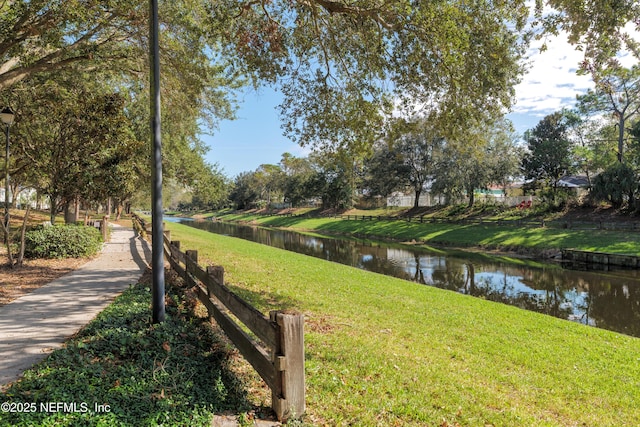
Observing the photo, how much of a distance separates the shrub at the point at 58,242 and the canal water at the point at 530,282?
42.7 feet

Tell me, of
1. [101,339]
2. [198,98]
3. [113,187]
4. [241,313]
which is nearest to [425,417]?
[241,313]

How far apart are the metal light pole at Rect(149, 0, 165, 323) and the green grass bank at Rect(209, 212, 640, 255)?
2529 cm

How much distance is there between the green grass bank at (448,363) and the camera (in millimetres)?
4062

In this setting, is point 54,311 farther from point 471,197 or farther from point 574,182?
point 574,182

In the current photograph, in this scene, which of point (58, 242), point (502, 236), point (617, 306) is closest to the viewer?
point (58, 242)

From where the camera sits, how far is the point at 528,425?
13.1ft

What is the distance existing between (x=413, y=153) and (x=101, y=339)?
1725 inches

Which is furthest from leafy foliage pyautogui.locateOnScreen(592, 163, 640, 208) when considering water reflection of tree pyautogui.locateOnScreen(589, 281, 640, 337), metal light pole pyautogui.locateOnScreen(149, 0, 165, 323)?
metal light pole pyautogui.locateOnScreen(149, 0, 165, 323)

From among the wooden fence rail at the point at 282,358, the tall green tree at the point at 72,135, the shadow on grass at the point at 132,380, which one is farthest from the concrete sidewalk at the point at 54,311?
the tall green tree at the point at 72,135

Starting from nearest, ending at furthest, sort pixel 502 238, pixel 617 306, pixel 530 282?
pixel 617 306 < pixel 530 282 < pixel 502 238

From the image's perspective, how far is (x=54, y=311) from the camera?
21.7 feet

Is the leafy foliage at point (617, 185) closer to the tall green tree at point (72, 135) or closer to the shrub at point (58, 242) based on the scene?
the tall green tree at point (72, 135)

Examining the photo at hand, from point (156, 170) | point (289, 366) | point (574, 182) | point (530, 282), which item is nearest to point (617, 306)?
point (530, 282)

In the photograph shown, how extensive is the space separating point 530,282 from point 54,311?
17531 mm
